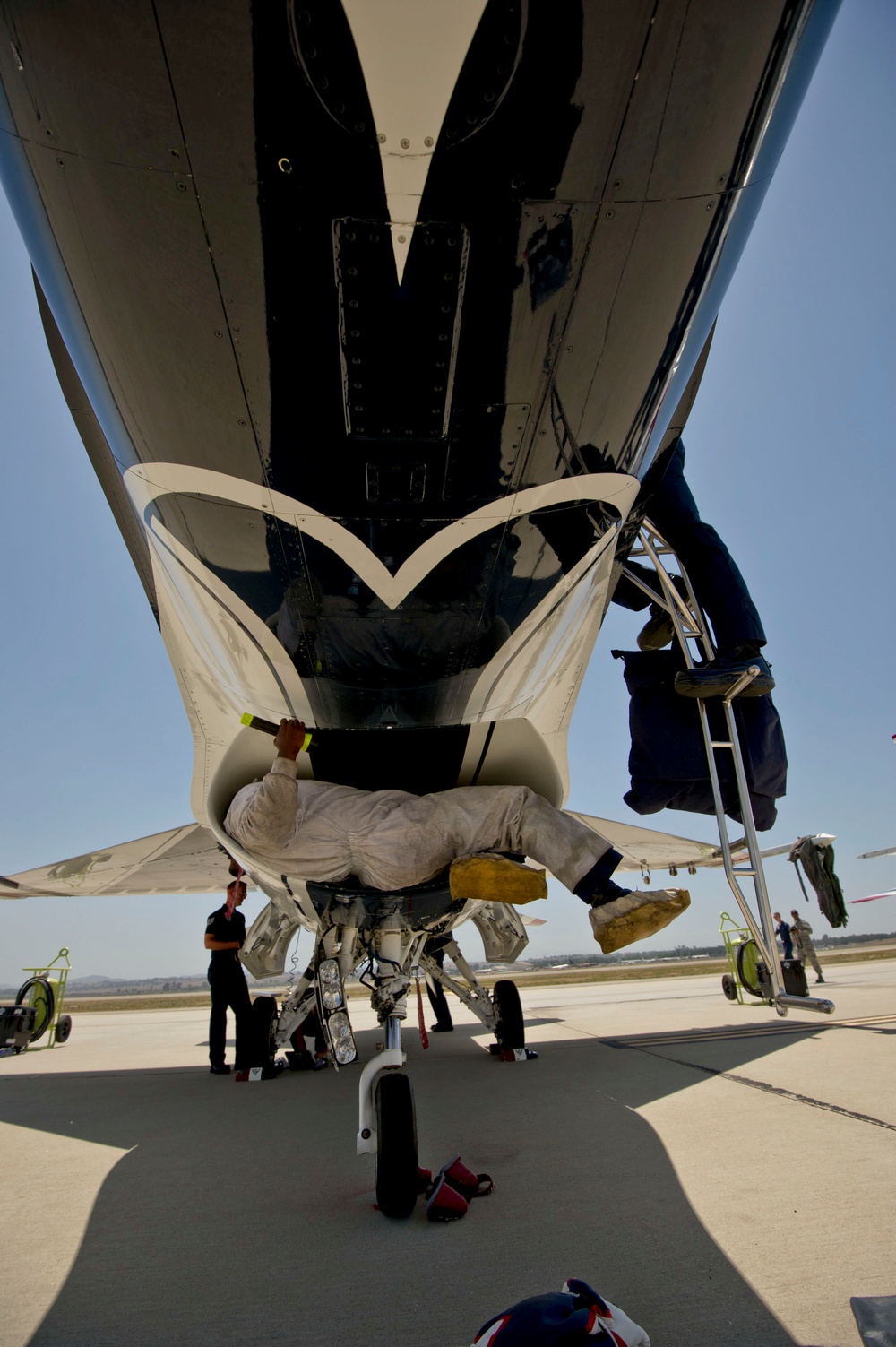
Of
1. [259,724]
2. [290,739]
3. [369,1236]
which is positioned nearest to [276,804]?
[290,739]

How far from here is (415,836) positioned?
2.72 meters

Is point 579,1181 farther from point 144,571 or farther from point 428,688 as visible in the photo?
point 144,571

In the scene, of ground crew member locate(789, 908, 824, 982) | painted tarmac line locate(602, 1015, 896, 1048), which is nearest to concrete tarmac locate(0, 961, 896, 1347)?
painted tarmac line locate(602, 1015, 896, 1048)

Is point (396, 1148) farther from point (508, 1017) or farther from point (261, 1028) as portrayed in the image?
point (261, 1028)

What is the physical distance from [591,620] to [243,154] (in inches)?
84.6

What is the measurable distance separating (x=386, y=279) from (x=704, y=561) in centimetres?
201

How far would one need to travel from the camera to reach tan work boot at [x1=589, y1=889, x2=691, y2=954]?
7.11 feet

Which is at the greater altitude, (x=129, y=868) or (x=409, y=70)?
(x=409, y=70)

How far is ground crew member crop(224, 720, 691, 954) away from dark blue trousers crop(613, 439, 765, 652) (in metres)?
1.15

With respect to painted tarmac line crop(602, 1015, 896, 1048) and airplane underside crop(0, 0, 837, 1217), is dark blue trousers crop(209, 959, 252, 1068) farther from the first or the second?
airplane underside crop(0, 0, 837, 1217)

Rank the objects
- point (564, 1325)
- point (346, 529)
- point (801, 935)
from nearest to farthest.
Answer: point (564, 1325) < point (346, 529) < point (801, 935)

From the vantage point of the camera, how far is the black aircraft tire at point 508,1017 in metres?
6.09

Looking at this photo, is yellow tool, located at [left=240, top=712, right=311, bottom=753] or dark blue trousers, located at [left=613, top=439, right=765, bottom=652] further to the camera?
dark blue trousers, located at [left=613, top=439, right=765, bottom=652]

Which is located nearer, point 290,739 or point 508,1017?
point 290,739
